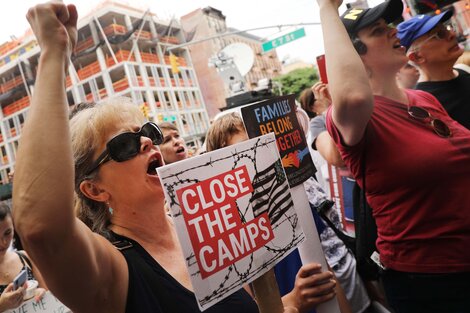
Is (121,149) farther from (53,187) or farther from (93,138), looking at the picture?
(53,187)

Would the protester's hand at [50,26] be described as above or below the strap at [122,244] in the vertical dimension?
→ above

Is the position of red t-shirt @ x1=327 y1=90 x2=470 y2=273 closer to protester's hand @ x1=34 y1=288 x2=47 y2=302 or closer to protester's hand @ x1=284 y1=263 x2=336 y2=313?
protester's hand @ x1=284 y1=263 x2=336 y2=313

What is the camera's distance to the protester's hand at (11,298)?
2.19m

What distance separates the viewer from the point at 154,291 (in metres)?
1.03

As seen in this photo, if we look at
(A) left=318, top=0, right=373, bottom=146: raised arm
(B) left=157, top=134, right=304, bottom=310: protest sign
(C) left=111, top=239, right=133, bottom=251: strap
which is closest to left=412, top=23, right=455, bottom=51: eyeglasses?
(A) left=318, top=0, right=373, bottom=146: raised arm

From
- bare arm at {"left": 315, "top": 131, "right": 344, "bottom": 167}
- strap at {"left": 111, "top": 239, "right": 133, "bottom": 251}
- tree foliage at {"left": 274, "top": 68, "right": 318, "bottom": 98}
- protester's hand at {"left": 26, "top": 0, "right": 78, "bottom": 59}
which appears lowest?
strap at {"left": 111, "top": 239, "right": 133, "bottom": 251}

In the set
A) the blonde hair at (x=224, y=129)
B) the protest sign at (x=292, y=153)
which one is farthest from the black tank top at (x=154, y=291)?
the blonde hair at (x=224, y=129)

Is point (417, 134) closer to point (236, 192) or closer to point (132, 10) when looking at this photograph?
point (236, 192)

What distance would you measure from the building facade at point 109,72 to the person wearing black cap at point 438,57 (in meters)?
26.5

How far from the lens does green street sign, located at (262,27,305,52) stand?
481 inches

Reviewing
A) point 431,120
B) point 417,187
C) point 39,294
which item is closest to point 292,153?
point 417,187

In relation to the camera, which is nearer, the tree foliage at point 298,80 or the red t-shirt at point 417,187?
the red t-shirt at point 417,187

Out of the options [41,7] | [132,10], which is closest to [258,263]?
[41,7]

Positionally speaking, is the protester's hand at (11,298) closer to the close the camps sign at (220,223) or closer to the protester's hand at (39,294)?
A: the protester's hand at (39,294)
